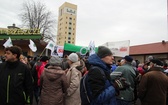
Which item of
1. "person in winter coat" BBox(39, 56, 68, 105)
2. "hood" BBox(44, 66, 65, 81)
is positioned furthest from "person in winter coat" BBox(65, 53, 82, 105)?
"hood" BBox(44, 66, 65, 81)

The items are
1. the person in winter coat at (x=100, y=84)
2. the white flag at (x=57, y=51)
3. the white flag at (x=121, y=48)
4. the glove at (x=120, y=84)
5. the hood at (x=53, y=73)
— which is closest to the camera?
the person in winter coat at (x=100, y=84)

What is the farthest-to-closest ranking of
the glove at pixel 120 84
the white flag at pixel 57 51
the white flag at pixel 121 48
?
the white flag at pixel 57 51 → the white flag at pixel 121 48 → the glove at pixel 120 84

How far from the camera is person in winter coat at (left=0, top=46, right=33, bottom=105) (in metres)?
3.71

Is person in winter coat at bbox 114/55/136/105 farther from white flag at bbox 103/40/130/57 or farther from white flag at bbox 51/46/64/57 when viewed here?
white flag at bbox 51/46/64/57

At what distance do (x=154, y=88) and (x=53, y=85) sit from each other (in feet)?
7.48

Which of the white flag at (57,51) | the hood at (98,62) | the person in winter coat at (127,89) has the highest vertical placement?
the white flag at (57,51)

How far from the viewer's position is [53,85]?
4.36m

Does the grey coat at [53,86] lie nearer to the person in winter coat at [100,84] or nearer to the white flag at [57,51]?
the person in winter coat at [100,84]

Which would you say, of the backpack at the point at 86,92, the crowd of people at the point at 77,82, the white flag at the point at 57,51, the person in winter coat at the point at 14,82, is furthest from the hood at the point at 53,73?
the white flag at the point at 57,51

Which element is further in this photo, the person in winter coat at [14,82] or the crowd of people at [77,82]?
the person in winter coat at [14,82]

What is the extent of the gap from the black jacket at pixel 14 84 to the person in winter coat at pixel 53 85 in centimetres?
52

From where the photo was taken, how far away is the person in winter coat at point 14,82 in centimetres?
371

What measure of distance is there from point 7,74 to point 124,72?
2.85m

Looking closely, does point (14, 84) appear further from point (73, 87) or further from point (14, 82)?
point (73, 87)
